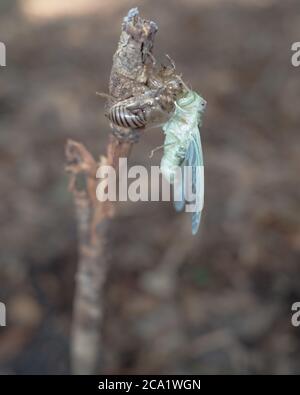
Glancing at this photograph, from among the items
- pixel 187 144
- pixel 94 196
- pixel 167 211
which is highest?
pixel 167 211

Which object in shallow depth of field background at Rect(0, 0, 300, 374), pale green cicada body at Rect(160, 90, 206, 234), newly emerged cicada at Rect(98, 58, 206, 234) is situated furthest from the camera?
shallow depth of field background at Rect(0, 0, 300, 374)

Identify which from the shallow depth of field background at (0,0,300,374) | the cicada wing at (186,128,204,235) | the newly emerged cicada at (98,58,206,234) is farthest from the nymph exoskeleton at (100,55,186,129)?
the shallow depth of field background at (0,0,300,374)

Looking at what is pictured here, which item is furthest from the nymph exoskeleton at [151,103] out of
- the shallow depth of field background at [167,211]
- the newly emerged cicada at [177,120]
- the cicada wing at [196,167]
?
the shallow depth of field background at [167,211]

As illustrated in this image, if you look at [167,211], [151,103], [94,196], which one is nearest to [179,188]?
[94,196]

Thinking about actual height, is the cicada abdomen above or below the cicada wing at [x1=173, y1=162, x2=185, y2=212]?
below

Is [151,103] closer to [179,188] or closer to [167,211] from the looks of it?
[179,188]

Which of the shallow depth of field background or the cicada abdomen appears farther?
the shallow depth of field background

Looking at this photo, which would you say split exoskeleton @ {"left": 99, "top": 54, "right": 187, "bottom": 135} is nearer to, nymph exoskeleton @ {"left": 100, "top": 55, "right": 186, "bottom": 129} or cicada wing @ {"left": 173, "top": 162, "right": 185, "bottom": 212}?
nymph exoskeleton @ {"left": 100, "top": 55, "right": 186, "bottom": 129}

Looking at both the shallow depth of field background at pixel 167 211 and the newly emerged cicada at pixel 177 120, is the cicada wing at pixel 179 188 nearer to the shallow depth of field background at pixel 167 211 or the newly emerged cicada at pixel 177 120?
the newly emerged cicada at pixel 177 120
